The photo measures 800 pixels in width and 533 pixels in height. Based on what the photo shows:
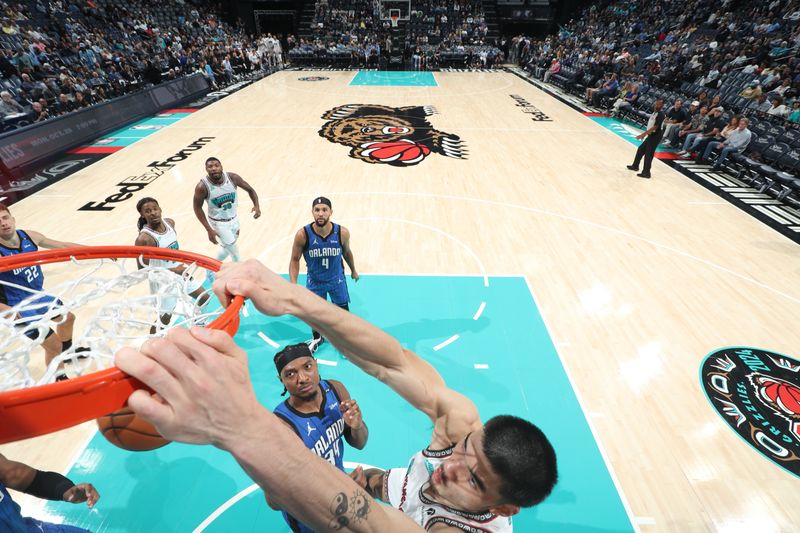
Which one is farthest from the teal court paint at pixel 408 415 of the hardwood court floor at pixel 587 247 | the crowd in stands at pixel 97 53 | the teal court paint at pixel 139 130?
the crowd in stands at pixel 97 53

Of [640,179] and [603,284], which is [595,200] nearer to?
[640,179]

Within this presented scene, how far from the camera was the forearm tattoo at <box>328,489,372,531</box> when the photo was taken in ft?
3.05

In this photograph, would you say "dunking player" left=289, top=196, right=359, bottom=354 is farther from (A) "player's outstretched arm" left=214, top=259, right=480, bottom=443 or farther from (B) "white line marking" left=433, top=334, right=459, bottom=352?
(A) "player's outstretched arm" left=214, top=259, right=480, bottom=443

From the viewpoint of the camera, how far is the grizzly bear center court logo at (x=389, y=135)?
11078 mm

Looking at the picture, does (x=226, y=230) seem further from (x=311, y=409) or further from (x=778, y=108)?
(x=778, y=108)

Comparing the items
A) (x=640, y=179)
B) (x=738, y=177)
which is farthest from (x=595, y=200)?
(x=738, y=177)

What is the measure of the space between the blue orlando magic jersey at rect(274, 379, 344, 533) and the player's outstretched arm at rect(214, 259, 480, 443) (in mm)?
953

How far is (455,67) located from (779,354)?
26.5 meters

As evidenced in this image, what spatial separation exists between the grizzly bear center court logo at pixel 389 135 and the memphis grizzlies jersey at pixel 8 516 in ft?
30.6

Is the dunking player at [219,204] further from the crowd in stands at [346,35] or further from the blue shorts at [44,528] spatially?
the crowd in stands at [346,35]

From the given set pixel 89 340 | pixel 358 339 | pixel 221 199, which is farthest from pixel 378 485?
pixel 221 199

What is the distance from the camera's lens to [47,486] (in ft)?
8.14

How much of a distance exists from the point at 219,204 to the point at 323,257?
1.99 m

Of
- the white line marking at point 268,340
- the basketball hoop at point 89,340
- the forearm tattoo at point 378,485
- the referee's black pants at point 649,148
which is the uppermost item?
the basketball hoop at point 89,340
